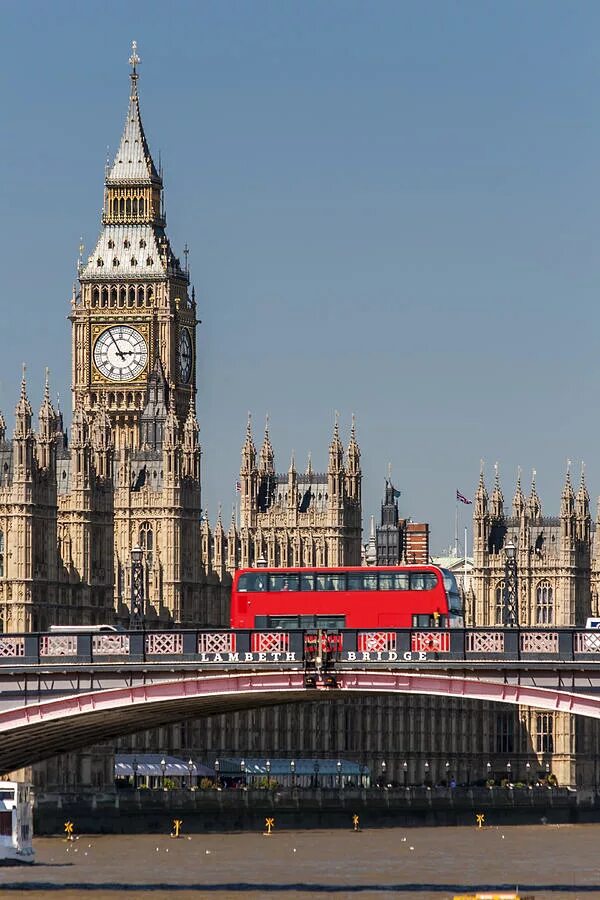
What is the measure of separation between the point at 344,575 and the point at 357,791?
207 ft

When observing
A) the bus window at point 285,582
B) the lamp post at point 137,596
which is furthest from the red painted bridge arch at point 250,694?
the bus window at point 285,582

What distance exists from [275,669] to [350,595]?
86.6 feet

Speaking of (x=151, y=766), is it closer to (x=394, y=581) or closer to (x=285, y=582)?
(x=285, y=582)

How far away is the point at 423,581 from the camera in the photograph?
125 m

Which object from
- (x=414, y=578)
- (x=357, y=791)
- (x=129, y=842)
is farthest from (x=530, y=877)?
(x=357, y=791)

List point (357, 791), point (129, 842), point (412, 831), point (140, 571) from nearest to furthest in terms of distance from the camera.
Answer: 1. point (140, 571)
2. point (129, 842)
3. point (412, 831)
4. point (357, 791)

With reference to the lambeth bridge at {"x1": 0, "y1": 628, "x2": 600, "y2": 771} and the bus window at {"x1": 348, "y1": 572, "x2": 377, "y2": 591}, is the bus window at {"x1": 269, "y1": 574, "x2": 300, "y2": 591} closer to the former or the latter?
the bus window at {"x1": 348, "y1": 572, "x2": 377, "y2": 591}

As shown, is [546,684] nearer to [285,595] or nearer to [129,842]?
[285,595]

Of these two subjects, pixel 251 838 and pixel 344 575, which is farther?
pixel 251 838

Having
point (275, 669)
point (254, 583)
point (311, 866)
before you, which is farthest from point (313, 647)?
point (311, 866)

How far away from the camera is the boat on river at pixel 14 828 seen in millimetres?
126500

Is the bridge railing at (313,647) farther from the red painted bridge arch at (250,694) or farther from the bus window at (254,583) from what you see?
the bus window at (254,583)

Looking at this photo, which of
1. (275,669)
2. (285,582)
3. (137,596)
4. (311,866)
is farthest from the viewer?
(137,596)

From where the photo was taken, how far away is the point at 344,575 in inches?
4966
